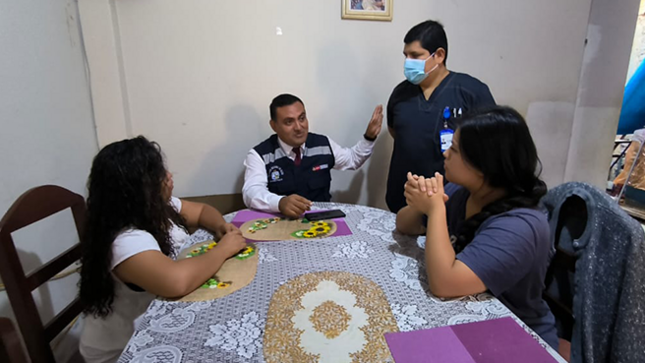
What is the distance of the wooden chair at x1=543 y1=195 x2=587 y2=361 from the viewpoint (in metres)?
0.97

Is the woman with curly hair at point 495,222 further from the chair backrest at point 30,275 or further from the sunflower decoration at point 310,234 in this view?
the chair backrest at point 30,275

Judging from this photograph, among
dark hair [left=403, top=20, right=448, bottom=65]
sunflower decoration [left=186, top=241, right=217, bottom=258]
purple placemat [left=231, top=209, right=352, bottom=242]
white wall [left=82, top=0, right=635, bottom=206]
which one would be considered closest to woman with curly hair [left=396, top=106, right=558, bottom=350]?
purple placemat [left=231, top=209, right=352, bottom=242]

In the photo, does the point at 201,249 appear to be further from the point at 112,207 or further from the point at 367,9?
the point at 367,9

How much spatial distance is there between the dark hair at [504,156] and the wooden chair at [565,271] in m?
0.19

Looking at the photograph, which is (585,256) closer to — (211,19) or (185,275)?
(185,275)

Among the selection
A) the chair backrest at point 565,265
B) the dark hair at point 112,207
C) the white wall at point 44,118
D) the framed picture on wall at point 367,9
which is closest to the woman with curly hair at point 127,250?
the dark hair at point 112,207

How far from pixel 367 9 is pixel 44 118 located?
1699 mm

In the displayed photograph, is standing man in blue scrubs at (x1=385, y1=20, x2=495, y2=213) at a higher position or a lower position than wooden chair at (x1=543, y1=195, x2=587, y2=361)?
higher

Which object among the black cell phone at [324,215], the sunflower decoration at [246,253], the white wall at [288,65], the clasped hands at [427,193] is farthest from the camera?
the white wall at [288,65]

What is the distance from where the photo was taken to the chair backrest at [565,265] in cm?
97

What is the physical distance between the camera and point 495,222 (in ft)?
2.77

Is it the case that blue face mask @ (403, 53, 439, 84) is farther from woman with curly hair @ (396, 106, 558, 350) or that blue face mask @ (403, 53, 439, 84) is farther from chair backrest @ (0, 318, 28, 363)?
chair backrest @ (0, 318, 28, 363)

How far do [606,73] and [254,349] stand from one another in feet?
9.40

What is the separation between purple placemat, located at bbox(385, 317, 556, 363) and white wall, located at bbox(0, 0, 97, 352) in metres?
1.32
